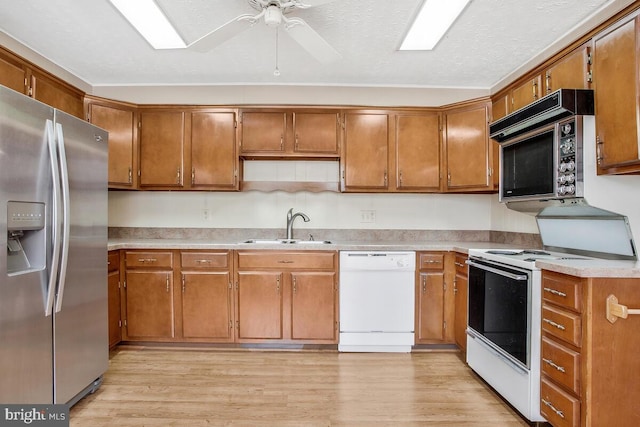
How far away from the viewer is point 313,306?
118 inches

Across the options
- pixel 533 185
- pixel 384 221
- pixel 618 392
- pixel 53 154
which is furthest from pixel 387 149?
pixel 53 154

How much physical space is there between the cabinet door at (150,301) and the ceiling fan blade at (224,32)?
6.22 feet

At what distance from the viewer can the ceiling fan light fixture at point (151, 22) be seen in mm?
2217

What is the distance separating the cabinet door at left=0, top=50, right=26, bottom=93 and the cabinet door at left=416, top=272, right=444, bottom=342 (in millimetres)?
3396

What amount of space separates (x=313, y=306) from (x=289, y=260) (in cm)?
45

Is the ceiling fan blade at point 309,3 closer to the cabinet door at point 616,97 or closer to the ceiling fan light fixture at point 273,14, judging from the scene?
the ceiling fan light fixture at point 273,14

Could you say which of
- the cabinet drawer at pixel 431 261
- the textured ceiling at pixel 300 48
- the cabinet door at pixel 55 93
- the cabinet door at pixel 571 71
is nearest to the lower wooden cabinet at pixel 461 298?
the cabinet drawer at pixel 431 261

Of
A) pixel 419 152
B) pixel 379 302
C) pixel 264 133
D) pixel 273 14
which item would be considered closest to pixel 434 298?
pixel 379 302

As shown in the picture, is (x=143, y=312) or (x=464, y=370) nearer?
(x=464, y=370)

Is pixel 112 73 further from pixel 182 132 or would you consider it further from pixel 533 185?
pixel 533 185

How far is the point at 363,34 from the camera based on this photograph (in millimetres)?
2553

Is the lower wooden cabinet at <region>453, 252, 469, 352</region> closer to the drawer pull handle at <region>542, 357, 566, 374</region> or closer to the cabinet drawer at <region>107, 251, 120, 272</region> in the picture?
the drawer pull handle at <region>542, 357, 566, 374</region>

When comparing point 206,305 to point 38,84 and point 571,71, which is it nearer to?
point 38,84

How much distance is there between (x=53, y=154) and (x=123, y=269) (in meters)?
1.47
